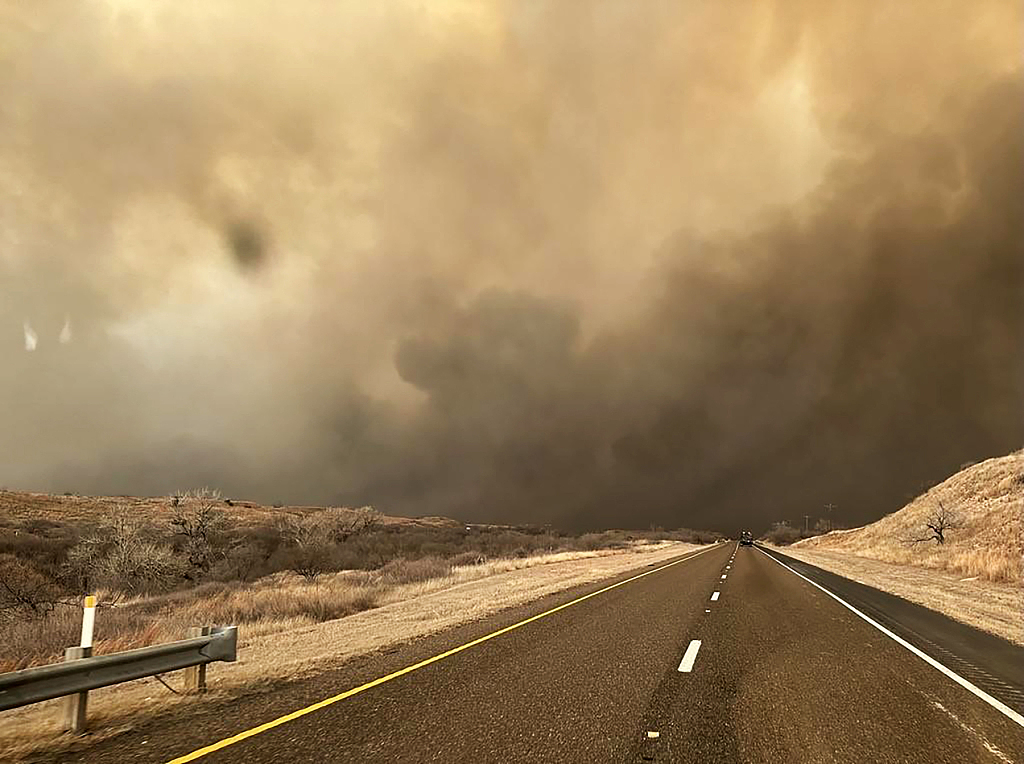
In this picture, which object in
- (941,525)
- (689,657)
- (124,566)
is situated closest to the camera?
(689,657)

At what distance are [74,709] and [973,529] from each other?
56.5m

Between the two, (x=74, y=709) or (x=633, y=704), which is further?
(x=633, y=704)

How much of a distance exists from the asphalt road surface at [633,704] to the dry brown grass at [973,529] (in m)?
22.6

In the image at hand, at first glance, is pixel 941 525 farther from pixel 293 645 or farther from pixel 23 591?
pixel 23 591

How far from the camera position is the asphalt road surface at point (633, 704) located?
5195 mm

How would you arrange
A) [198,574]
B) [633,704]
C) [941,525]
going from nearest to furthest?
[633,704]
[198,574]
[941,525]

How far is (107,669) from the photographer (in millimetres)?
→ 5973

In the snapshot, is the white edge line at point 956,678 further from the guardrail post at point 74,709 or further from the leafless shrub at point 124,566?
the leafless shrub at point 124,566

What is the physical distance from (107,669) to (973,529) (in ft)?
185

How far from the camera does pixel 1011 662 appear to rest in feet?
32.2

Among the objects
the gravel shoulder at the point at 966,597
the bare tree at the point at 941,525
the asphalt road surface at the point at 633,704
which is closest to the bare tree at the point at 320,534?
the asphalt road surface at the point at 633,704

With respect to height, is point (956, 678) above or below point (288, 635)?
below

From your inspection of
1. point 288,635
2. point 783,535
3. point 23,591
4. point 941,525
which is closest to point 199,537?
point 23,591

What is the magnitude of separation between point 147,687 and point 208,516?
44.6 m
